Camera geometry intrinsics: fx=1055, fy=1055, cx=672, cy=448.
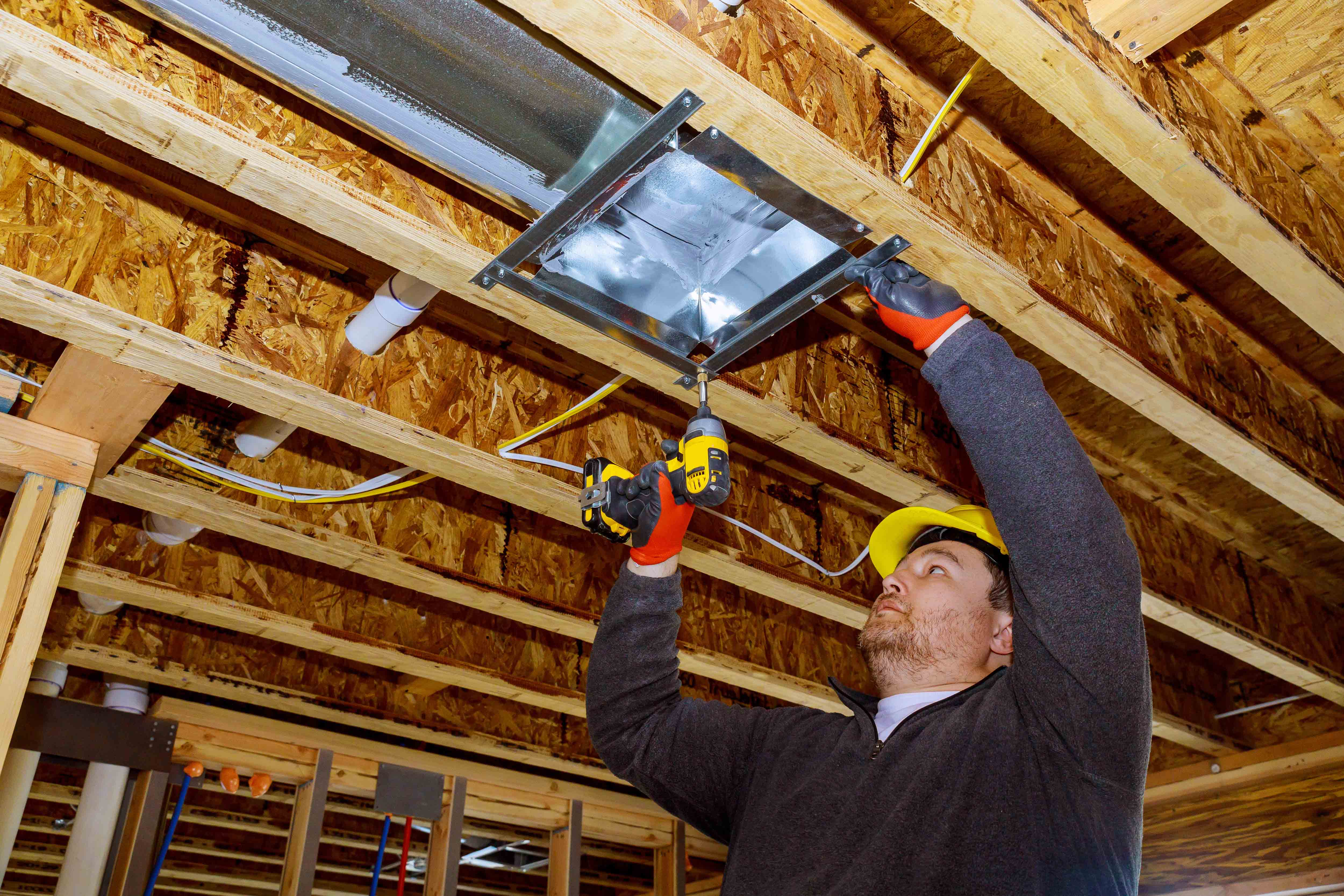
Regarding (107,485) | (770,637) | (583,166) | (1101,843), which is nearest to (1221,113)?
(583,166)

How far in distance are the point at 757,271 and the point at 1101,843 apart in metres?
1.04

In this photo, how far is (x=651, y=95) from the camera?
1.52 meters

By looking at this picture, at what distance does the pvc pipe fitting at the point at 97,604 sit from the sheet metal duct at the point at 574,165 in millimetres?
1794

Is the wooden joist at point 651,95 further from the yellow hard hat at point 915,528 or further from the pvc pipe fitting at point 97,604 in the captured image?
the pvc pipe fitting at point 97,604

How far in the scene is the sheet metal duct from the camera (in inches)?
56.9

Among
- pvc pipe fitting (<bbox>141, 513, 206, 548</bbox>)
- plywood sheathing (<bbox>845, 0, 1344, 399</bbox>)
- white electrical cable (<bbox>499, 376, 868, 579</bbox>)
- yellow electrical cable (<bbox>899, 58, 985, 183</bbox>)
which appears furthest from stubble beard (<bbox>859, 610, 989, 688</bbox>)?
pvc pipe fitting (<bbox>141, 513, 206, 548</bbox>)

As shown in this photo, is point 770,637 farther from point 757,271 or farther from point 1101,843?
point 1101,843

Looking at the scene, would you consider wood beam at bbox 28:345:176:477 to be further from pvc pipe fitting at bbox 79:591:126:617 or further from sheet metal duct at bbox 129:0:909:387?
pvc pipe fitting at bbox 79:591:126:617

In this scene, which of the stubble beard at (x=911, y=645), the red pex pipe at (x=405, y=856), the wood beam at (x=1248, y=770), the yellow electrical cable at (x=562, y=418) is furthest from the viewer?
the wood beam at (x=1248, y=770)

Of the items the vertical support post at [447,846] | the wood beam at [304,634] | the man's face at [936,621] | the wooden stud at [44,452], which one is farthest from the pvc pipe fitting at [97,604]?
the man's face at [936,621]

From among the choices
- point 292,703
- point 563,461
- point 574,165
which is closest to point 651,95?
point 574,165

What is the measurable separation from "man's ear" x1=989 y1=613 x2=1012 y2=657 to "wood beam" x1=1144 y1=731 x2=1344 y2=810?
278cm

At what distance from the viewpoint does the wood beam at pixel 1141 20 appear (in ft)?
5.82

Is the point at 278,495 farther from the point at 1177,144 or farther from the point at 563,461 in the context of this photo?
the point at 1177,144
